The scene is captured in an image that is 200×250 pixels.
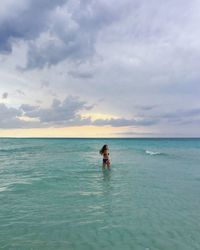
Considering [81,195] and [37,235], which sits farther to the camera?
[81,195]

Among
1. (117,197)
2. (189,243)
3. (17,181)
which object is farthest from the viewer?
(17,181)

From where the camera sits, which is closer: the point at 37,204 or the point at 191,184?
the point at 37,204

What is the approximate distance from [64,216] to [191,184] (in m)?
8.63

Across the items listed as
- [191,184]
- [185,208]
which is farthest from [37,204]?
[191,184]

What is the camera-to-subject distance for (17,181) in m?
15.9

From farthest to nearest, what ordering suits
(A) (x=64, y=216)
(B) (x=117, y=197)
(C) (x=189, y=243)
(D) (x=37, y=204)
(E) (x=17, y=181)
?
(E) (x=17, y=181), (B) (x=117, y=197), (D) (x=37, y=204), (A) (x=64, y=216), (C) (x=189, y=243)

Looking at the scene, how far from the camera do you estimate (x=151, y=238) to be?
7.08 metres

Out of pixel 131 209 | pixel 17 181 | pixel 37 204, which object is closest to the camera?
pixel 131 209

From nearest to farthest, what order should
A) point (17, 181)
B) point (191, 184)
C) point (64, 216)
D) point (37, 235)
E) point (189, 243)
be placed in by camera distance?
1. point (189, 243)
2. point (37, 235)
3. point (64, 216)
4. point (191, 184)
5. point (17, 181)

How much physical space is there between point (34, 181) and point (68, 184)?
2355mm

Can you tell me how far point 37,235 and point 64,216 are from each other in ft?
5.60

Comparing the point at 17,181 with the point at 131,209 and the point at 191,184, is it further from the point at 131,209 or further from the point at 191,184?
the point at 191,184

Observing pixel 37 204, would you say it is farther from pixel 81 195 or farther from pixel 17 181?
pixel 17 181

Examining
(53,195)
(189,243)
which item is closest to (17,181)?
(53,195)
